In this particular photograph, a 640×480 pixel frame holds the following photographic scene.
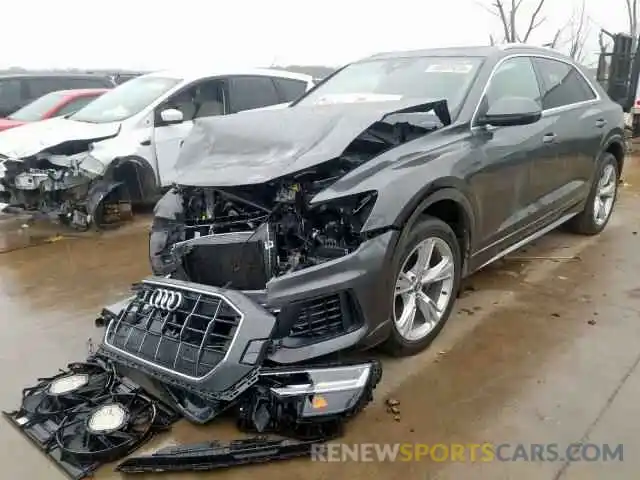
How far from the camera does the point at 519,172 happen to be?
3914 mm

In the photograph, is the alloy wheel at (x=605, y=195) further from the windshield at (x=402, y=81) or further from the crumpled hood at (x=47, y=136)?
the crumpled hood at (x=47, y=136)

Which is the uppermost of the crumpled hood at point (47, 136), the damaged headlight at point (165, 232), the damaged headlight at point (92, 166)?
the crumpled hood at point (47, 136)

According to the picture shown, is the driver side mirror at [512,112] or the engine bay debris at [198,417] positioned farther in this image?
the driver side mirror at [512,112]

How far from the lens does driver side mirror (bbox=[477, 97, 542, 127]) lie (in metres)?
→ 3.50

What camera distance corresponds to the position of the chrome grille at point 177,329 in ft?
8.66

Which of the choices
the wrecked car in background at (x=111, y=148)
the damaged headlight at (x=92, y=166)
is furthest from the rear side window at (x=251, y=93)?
the damaged headlight at (x=92, y=166)

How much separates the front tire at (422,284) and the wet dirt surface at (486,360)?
5.7 inches

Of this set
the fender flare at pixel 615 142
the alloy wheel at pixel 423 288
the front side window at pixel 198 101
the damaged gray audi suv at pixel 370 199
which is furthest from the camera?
the front side window at pixel 198 101

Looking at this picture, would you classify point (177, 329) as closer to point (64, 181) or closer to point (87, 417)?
point (87, 417)

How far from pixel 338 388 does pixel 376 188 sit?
99 centimetres

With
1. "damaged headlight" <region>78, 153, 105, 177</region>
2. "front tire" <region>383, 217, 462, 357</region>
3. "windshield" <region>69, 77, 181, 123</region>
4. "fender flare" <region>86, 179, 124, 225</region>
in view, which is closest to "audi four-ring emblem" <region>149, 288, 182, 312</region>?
"front tire" <region>383, 217, 462, 357</region>

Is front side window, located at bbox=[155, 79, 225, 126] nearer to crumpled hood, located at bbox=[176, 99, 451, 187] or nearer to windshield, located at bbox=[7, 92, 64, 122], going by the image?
windshield, located at bbox=[7, 92, 64, 122]

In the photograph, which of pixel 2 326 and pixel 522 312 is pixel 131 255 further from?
pixel 522 312

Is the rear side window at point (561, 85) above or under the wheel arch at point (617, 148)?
above
